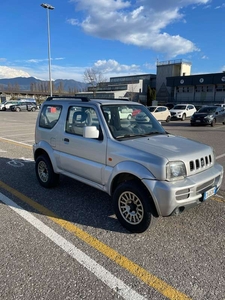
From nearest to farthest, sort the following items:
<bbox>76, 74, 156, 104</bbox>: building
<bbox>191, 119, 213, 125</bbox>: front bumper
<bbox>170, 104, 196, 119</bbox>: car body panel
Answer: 1. <bbox>191, 119, 213, 125</bbox>: front bumper
2. <bbox>170, 104, 196, 119</bbox>: car body panel
3. <bbox>76, 74, 156, 104</bbox>: building

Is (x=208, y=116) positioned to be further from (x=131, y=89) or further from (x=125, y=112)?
(x=131, y=89)

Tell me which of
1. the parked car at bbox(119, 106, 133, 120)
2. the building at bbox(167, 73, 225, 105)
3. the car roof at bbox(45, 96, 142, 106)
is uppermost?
the building at bbox(167, 73, 225, 105)

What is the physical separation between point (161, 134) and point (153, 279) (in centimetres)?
225

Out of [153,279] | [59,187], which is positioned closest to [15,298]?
[153,279]

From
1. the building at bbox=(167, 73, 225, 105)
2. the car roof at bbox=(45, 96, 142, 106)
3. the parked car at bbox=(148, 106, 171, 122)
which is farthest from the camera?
the building at bbox=(167, 73, 225, 105)

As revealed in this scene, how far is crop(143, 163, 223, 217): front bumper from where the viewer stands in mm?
2670

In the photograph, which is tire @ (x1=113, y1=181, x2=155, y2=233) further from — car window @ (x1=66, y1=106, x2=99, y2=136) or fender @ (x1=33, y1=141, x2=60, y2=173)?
fender @ (x1=33, y1=141, x2=60, y2=173)

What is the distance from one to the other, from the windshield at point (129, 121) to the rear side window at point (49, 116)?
3.75ft

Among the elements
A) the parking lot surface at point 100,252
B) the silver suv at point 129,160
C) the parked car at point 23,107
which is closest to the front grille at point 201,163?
the silver suv at point 129,160

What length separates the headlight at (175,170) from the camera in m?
2.73

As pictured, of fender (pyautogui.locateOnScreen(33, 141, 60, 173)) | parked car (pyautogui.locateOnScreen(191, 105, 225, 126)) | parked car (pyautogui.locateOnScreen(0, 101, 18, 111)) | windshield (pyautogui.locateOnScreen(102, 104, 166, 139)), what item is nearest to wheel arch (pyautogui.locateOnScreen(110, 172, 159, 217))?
windshield (pyautogui.locateOnScreen(102, 104, 166, 139))

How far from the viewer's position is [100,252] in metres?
2.68

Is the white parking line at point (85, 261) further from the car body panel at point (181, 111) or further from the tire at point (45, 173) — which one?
the car body panel at point (181, 111)

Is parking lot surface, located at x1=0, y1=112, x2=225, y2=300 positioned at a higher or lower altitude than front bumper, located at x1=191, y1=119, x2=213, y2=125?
lower
